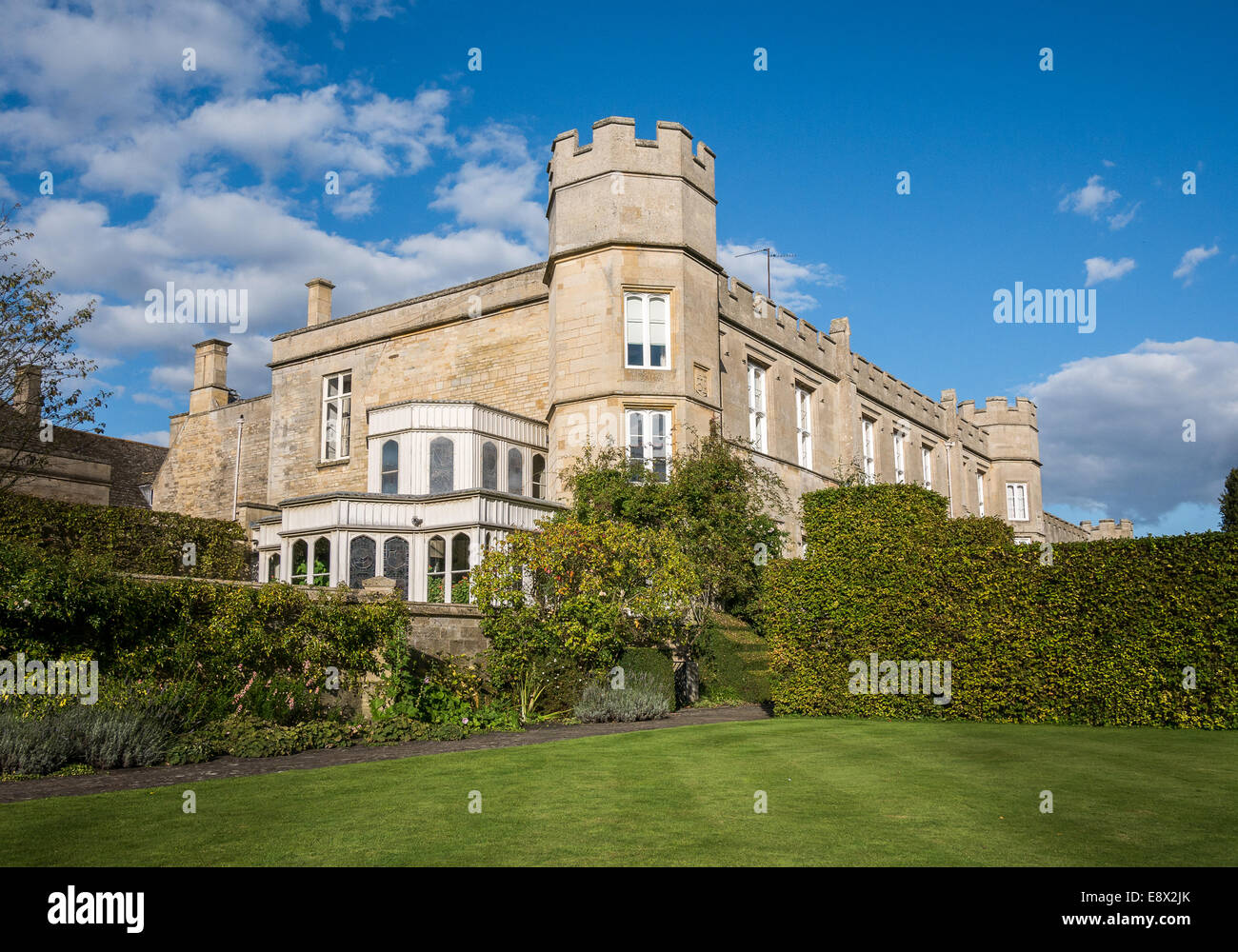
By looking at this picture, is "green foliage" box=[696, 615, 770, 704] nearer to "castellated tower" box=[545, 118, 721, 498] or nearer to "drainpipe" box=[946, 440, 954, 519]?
"castellated tower" box=[545, 118, 721, 498]

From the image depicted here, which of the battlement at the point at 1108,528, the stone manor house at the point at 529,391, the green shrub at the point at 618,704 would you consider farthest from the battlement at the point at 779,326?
the battlement at the point at 1108,528

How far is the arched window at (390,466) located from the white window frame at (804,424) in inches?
498

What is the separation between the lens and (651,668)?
53.3 ft

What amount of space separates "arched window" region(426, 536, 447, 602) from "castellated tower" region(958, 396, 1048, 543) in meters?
31.5

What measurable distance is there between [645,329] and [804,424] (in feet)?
30.1

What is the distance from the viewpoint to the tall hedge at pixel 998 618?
11.7m

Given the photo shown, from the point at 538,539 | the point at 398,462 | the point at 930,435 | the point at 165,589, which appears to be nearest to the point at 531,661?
the point at 538,539

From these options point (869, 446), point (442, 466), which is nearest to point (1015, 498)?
point (869, 446)

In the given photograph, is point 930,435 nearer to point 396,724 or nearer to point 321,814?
point 396,724

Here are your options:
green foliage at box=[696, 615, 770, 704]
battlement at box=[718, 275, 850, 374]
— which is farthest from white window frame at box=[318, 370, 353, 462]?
green foliage at box=[696, 615, 770, 704]

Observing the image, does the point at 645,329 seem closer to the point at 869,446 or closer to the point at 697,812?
the point at 869,446

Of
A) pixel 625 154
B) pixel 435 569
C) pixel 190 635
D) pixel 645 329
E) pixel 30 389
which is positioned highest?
pixel 625 154

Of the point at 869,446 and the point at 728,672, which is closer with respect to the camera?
the point at 728,672
